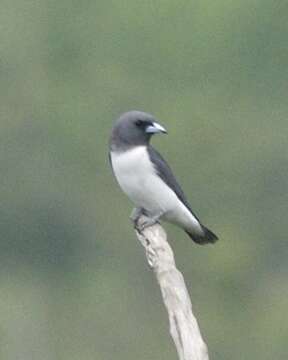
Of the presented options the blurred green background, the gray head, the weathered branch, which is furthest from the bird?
the blurred green background

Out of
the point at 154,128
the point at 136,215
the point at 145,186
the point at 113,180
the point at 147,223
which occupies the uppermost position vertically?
the point at 113,180

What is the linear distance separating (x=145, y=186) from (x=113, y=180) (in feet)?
50.3

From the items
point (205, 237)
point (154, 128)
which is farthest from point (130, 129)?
point (205, 237)

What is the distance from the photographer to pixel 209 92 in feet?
94.1

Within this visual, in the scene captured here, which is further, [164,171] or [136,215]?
[164,171]

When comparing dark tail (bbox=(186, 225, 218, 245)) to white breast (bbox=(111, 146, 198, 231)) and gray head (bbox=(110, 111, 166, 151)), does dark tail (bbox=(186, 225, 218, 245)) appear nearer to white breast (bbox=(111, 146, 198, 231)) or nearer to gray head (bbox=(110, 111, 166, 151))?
white breast (bbox=(111, 146, 198, 231))

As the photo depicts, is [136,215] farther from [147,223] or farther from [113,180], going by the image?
[113,180]

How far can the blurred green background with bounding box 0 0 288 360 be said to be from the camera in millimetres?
22172

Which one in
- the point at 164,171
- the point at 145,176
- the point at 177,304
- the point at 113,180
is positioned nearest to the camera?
the point at 177,304

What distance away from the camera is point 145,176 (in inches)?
348

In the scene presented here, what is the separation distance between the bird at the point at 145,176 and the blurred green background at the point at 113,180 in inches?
379

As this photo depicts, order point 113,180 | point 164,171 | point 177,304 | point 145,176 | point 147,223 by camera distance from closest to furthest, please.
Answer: point 177,304 → point 147,223 → point 145,176 → point 164,171 → point 113,180

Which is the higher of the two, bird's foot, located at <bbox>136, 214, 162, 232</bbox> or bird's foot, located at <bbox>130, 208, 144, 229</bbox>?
bird's foot, located at <bbox>130, 208, 144, 229</bbox>

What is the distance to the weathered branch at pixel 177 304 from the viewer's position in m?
6.40
